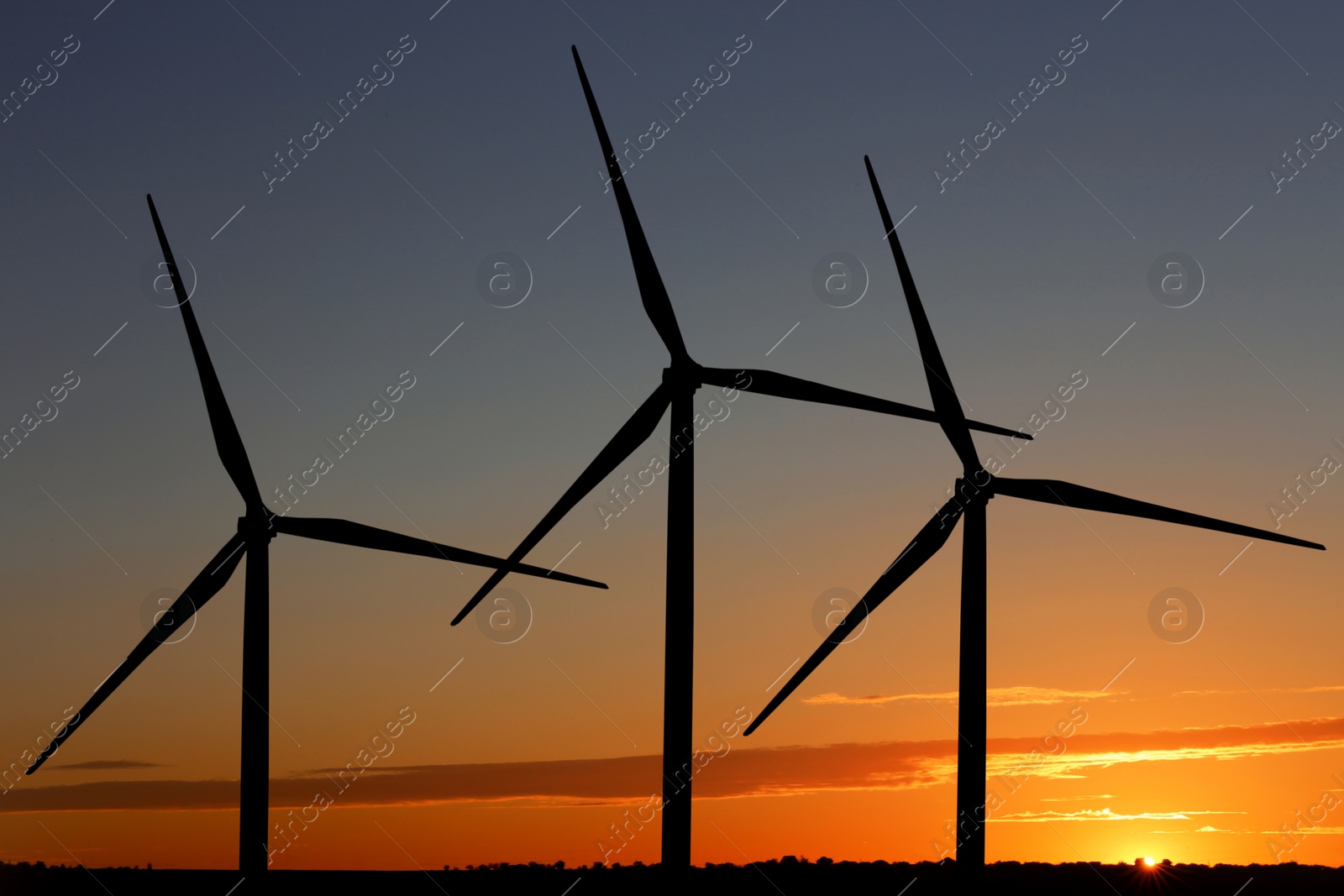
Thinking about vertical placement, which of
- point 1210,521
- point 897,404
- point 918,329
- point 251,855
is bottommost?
point 251,855

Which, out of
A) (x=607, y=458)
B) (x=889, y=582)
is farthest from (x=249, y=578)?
(x=889, y=582)

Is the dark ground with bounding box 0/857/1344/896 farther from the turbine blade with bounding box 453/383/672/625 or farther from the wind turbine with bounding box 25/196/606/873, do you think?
the turbine blade with bounding box 453/383/672/625

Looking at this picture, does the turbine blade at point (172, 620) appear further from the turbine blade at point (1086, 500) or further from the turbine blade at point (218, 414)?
the turbine blade at point (1086, 500)

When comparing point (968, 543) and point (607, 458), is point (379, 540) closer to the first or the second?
point (607, 458)

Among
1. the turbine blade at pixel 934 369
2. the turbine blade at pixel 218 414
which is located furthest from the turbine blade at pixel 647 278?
the turbine blade at pixel 218 414

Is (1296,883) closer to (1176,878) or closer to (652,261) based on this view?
(1176,878)


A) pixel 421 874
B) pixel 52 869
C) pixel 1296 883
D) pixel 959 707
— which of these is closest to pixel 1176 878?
pixel 1296 883
